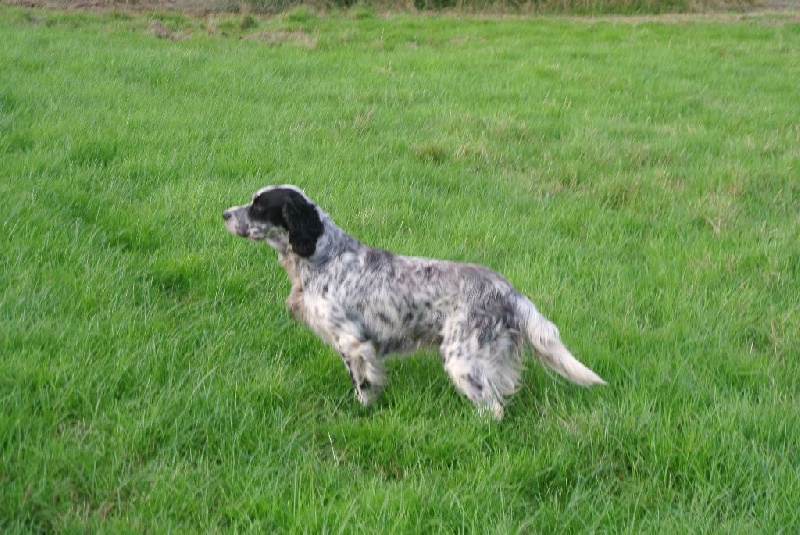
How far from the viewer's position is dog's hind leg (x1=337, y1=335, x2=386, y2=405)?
4.51 meters

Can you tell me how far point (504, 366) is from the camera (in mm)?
4383

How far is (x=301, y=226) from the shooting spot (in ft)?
15.8

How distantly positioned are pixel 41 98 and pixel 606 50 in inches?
388

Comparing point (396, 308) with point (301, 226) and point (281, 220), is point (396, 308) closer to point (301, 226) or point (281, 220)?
point (301, 226)

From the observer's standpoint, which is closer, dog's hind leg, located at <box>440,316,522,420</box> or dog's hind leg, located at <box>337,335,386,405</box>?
dog's hind leg, located at <box>440,316,522,420</box>

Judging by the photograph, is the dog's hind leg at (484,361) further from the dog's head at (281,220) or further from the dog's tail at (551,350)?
the dog's head at (281,220)

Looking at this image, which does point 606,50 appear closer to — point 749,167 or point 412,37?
point 412,37

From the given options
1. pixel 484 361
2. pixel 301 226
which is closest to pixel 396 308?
pixel 484 361

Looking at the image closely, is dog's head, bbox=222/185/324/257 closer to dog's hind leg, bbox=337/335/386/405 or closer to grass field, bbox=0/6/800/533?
grass field, bbox=0/6/800/533

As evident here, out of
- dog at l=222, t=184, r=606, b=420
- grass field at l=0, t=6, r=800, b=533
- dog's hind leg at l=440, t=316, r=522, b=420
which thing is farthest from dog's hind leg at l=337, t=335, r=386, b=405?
dog's hind leg at l=440, t=316, r=522, b=420

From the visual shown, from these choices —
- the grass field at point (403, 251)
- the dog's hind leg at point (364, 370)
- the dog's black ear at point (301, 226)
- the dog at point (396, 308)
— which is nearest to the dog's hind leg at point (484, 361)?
the dog at point (396, 308)

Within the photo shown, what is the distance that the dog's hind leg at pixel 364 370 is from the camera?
4.51m

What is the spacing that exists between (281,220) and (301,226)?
178 mm

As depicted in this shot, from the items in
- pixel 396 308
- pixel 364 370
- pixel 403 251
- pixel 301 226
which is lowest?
pixel 364 370
